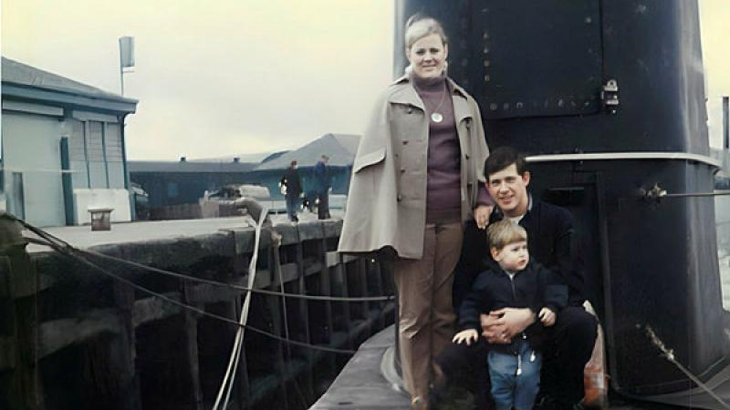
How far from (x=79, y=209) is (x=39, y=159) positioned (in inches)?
7.3

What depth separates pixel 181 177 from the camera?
7.56 feet

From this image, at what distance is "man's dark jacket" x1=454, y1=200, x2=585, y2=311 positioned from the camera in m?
2.02

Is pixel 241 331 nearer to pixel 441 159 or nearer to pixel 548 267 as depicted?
pixel 441 159

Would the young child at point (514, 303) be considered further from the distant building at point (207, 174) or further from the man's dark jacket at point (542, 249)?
the distant building at point (207, 174)

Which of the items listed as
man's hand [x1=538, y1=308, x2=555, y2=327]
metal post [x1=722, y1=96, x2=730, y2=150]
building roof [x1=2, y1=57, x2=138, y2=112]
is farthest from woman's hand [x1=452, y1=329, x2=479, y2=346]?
building roof [x1=2, y1=57, x2=138, y2=112]

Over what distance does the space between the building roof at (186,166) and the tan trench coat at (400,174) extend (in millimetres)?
411

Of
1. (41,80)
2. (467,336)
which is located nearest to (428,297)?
(467,336)

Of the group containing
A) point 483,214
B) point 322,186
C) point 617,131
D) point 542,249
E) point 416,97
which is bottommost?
point 542,249

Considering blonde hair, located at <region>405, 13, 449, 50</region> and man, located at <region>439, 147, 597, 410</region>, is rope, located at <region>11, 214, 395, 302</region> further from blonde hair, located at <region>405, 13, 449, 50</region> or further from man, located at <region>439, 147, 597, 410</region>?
blonde hair, located at <region>405, 13, 449, 50</region>

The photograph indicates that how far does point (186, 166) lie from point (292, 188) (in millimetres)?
350

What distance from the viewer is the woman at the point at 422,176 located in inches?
79.8

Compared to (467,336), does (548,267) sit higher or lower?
higher

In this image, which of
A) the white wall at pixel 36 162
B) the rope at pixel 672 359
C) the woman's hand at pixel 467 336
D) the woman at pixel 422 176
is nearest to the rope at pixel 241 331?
the woman at pixel 422 176

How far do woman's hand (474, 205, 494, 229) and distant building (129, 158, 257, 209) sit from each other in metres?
0.71
